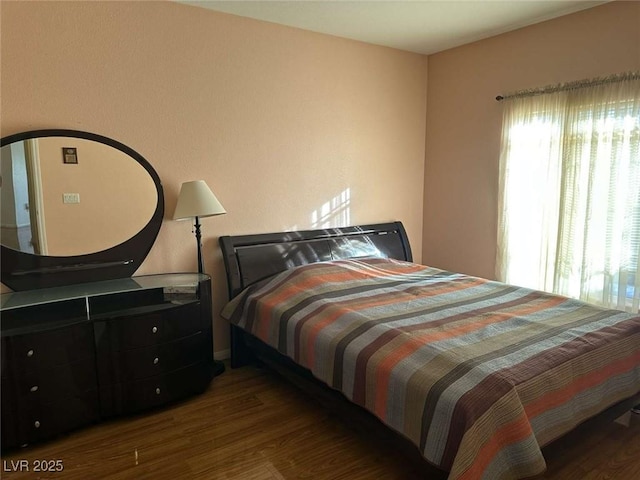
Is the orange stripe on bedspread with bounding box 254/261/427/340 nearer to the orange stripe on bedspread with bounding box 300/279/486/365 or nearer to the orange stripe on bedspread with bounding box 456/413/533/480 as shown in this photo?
the orange stripe on bedspread with bounding box 300/279/486/365

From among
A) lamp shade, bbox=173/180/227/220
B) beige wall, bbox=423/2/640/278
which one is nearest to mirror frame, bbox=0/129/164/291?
lamp shade, bbox=173/180/227/220

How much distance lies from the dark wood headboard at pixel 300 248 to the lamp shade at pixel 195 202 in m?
0.36

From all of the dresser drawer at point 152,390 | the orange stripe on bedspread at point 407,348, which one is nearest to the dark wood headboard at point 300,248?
the dresser drawer at point 152,390

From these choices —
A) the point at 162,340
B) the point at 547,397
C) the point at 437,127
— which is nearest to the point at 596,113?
the point at 437,127

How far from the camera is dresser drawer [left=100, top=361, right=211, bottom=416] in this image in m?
2.38

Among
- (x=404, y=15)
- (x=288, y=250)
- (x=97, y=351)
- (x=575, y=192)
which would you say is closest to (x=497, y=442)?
(x=97, y=351)

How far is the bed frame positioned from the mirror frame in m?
0.52

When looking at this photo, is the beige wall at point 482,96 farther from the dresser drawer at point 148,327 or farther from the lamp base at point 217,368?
the dresser drawer at point 148,327

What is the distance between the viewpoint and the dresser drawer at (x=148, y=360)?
7.73 feet

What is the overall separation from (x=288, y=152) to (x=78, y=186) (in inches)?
58.4

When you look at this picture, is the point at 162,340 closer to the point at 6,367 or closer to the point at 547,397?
the point at 6,367

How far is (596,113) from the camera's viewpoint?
2.92m

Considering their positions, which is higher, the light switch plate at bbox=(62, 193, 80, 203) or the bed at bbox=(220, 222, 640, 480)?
the light switch plate at bbox=(62, 193, 80, 203)

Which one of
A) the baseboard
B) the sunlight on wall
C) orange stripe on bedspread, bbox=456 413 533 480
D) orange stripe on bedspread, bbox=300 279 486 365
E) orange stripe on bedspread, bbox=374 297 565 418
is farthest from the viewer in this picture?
the sunlight on wall
